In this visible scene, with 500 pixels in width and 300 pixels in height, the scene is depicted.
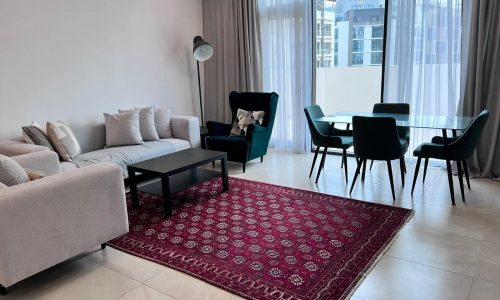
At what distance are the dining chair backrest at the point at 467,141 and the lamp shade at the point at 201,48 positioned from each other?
3.53 metres

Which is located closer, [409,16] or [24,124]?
[24,124]

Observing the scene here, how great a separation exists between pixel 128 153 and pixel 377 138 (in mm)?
2643

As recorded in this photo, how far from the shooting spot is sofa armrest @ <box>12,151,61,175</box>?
121 inches

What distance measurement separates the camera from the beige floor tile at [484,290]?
210 cm

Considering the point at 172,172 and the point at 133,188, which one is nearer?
the point at 172,172

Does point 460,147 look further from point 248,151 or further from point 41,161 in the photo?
point 41,161

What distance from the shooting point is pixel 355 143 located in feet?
12.1

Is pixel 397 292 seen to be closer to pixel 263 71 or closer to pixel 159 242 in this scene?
pixel 159 242

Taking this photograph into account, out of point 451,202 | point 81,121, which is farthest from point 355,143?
point 81,121

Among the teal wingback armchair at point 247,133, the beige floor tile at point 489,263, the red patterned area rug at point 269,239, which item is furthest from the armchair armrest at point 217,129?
the beige floor tile at point 489,263

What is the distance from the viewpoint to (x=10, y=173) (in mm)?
2336

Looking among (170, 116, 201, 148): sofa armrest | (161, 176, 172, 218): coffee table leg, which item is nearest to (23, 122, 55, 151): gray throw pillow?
(161, 176, 172, 218): coffee table leg

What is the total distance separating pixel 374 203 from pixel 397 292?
141cm

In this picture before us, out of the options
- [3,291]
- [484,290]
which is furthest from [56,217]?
[484,290]
